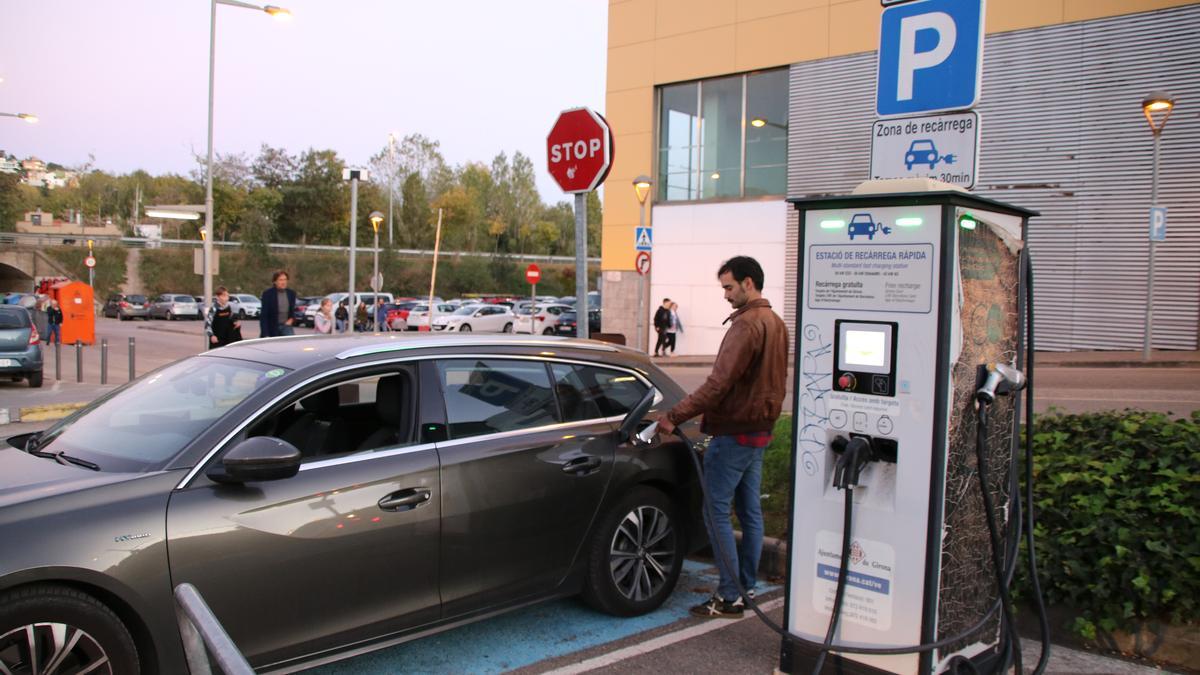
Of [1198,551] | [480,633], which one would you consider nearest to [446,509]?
[480,633]

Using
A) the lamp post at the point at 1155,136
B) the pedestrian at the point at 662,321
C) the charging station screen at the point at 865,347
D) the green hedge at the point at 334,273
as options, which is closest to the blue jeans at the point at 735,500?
the charging station screen at the point at 865,347

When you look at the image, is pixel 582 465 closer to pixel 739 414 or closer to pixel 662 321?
pixel 739 414

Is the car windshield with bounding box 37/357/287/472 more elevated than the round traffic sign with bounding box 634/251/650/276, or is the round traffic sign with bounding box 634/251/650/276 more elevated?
the round traffic sign with bounding box 634/251/650/276

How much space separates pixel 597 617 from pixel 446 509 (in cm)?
137

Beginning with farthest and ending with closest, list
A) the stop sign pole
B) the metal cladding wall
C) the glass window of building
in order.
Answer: the glass window of building, the metal cladding wall, the stop sign pole

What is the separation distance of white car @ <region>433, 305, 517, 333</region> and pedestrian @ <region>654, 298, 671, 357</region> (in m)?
12.7

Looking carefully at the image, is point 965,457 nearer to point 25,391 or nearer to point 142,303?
point 25,391

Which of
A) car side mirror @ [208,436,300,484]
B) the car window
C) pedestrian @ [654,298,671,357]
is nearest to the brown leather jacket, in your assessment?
the car window

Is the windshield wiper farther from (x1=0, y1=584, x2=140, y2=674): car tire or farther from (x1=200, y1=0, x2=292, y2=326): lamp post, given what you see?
(x1=200, y1=0, x2=292, y2=326): lamp post

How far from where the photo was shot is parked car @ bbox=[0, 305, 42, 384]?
16.9 meters

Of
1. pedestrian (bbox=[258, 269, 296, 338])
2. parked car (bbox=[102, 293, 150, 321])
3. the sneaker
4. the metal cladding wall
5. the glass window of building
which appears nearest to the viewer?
the sneaker

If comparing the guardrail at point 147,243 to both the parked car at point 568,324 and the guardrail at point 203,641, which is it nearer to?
the parked car at point 568,324

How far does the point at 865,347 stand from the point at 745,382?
3.23 ft

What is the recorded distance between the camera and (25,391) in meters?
16.9
